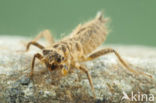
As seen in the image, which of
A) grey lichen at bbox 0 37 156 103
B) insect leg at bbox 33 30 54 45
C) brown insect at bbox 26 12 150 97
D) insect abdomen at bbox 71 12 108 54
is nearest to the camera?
A: grey lichen at bbox 0 37 156 103

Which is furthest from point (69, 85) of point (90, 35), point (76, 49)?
point (90, 35)

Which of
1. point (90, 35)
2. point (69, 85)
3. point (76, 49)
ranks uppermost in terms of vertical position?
point (90, 35)

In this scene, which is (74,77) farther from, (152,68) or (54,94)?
(152,68)

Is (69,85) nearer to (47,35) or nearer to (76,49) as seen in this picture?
(76,49)

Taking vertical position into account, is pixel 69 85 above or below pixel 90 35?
below

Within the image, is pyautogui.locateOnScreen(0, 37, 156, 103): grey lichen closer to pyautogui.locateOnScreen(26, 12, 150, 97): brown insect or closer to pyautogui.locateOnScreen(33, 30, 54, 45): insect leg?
pyautogui.locateOnScreen(26, 12, 150, 97): brown insect

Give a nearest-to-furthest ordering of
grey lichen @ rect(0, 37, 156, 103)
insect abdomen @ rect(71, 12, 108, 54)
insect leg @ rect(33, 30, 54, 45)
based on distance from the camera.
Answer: grey lichen @ rect(0, 37, 156, 103)
insect abdomen @ rect(71, 12, 108, 54)
insect leg @ rect(33, 30, 54, 45)

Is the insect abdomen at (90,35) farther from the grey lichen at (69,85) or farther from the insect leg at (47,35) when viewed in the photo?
the grey lichen at (69,85)

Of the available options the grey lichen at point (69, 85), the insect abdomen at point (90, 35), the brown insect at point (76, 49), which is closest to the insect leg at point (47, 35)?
the brown insect at point (76, 49)

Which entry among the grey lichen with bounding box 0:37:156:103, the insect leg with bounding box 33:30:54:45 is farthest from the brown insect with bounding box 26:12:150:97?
the grey lichen with bounding box 0:37:156:103
